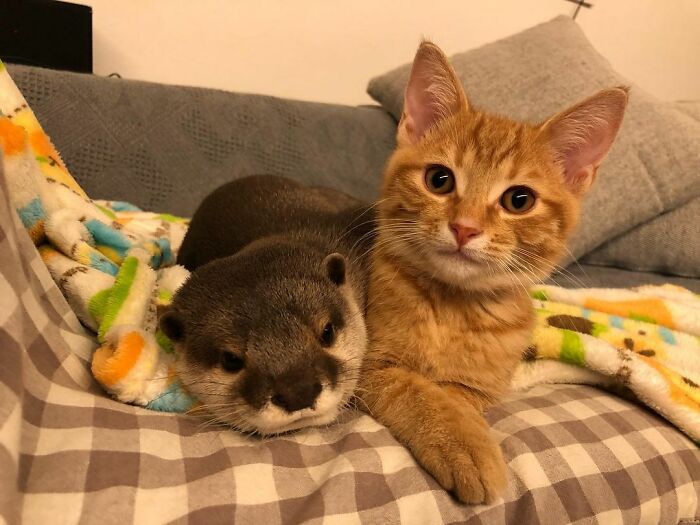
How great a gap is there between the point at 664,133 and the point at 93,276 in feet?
6.98

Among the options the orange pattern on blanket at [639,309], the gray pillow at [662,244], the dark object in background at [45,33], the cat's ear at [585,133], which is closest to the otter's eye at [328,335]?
the cat's ear at [585,133]

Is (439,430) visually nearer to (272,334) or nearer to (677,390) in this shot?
(272,334)

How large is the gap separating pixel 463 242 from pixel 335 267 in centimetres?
27

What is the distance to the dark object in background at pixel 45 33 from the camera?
1899 millimetres

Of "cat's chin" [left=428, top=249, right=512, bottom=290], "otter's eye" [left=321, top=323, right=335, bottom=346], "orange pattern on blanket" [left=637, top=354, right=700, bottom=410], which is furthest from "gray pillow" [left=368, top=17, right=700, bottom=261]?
"otter's eye" [left=321, top=323, right=335, bottom=346]

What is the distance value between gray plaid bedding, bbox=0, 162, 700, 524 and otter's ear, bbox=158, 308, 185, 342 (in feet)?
0.48

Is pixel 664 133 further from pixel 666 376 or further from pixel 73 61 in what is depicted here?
pixel 73 61

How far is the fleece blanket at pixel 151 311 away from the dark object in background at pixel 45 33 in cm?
80

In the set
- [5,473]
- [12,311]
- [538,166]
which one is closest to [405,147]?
[538,166]

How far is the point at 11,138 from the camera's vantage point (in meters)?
1.04

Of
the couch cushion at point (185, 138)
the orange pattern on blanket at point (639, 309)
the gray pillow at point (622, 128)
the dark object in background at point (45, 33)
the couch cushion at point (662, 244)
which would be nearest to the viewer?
the orange pattern on blanket at point (639, 309)

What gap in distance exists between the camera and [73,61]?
204cm

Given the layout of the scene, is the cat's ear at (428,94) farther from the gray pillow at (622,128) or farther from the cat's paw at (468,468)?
the gray pillow at (622,128)

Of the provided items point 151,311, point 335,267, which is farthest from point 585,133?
point 151,311
